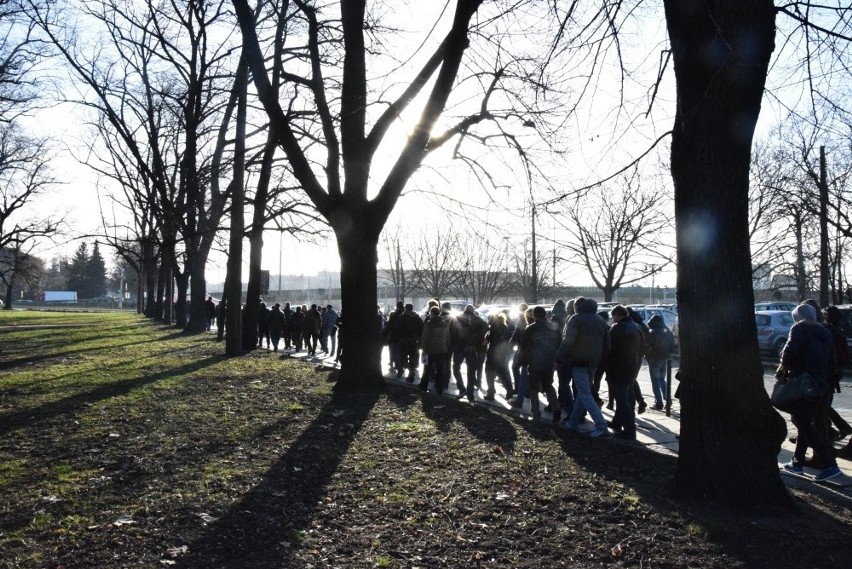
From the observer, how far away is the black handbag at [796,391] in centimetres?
700

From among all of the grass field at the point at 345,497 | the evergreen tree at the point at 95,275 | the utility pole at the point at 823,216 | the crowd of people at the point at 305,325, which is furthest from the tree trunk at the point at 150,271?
the evergreen tree at the point at 95,275

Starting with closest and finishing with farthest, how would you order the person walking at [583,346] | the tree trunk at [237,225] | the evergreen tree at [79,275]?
the person walking at [583,346], the tree trunk at [237,225], the evergreen tree at [79,275]

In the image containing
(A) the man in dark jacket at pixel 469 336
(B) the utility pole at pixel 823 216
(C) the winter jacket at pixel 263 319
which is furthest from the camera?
(C) the winter jacket at pixel 263 319

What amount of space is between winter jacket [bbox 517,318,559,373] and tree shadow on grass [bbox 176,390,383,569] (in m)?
3.06

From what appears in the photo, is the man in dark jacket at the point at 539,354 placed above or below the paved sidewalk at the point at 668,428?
above

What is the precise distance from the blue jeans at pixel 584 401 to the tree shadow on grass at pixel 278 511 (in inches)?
116

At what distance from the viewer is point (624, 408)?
9.16 meters

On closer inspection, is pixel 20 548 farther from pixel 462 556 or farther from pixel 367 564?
pixel 462 556

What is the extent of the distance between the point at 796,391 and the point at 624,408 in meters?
2.43

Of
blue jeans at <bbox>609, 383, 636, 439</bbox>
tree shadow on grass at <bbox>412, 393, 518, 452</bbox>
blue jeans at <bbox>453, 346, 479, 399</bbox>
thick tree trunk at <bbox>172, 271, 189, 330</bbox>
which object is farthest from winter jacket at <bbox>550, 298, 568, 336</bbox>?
thick tree trunk at <bbox>172, 271, 189, 330</bbox>

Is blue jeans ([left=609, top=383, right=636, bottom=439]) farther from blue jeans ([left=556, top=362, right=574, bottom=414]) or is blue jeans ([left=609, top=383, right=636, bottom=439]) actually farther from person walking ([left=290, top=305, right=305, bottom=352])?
person walking ([left=290, top=305, right=305, bottom=352])

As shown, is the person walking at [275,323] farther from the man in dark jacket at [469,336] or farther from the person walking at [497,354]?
the man in dark jacket at [469,336]

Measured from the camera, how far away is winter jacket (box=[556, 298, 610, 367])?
30.6ft

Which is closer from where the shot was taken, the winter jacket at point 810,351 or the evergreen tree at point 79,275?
the winter jacket at point 810,351
